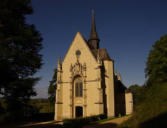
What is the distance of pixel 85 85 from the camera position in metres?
27.7

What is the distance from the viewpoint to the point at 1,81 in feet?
39.2

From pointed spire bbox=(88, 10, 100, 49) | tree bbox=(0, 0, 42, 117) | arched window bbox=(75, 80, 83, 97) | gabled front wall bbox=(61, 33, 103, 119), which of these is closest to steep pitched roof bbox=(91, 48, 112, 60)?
pointed spire bbox=(88, 10, 100, 49)

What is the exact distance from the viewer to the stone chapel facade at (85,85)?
26.7 metres

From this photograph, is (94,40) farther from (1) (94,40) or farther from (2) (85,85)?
(2) (85,85)

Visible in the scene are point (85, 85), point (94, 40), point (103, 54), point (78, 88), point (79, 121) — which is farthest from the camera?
point (94, 40)

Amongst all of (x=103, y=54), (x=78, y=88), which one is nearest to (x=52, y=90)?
(x=78, y=88)

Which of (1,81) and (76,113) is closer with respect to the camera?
(1,81)

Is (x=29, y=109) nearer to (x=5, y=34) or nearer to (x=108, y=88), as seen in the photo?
(x=5, y=34)

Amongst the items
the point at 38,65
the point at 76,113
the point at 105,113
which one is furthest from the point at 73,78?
the point at 38,65

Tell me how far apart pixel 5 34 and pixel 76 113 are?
20491mm

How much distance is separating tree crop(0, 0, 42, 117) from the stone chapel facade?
48.6ft

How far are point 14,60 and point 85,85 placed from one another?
671 inches

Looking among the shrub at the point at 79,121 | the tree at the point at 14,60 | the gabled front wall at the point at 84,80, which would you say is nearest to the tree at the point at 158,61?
the gabled front wall at the point at 84,80

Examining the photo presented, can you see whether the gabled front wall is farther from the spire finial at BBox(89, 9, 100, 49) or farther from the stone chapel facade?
the spire finial at BBox(89, 9, 100, 49)
